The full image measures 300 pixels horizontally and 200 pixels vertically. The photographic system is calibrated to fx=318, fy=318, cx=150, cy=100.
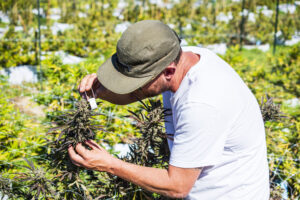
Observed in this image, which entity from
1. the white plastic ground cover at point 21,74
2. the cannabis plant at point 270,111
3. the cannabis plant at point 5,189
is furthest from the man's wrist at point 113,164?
the white plastic ground cover at point 21,74

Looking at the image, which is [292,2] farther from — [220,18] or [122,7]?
[122,7]

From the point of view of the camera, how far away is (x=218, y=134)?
1362mm

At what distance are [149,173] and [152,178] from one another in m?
0.03

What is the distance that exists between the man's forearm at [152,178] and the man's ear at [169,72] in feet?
1.41

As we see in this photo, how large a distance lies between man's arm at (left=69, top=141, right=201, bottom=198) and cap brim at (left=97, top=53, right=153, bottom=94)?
0.33 meters

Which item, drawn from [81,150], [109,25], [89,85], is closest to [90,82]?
[89,85]

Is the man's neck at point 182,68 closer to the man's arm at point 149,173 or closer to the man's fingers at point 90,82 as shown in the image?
the man's arm at point 149,173

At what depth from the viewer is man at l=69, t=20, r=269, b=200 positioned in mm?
1353

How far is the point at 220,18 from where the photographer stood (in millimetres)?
9203

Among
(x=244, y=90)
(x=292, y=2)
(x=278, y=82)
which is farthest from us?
(x=292, y=2)

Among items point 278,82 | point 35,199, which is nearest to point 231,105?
point 35,199

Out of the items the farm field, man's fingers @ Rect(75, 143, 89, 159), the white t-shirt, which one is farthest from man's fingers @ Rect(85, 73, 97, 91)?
the white t-shirt

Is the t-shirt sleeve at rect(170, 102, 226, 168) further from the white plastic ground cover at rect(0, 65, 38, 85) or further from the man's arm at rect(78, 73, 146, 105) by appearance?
the white plastic ground cover at rect(0, 65, 38, 85)

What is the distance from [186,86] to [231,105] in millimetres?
216
